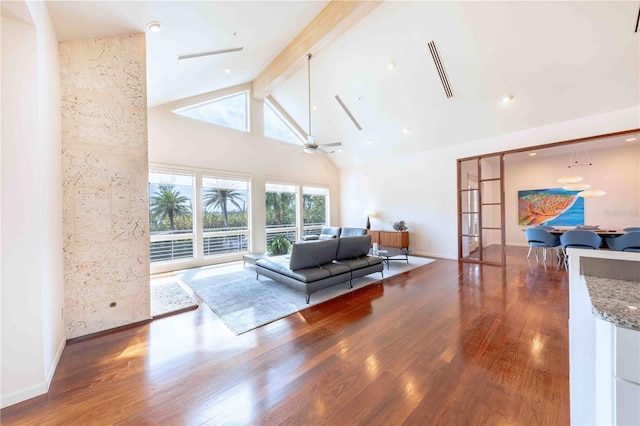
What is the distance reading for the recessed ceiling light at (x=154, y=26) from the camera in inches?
119

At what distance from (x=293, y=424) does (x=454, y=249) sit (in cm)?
633

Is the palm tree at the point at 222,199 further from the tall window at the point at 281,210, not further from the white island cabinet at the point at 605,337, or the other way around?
the white island cabinet at the point at 605,337

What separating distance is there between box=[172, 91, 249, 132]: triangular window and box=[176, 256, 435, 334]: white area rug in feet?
12.6

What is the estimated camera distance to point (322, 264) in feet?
13.5

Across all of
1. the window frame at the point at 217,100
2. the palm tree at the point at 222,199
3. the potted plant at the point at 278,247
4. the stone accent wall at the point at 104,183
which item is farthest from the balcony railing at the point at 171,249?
the window frame at the point at 217,100

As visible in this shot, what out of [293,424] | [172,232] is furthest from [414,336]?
[172,232]

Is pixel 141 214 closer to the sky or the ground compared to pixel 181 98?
closer to the ground

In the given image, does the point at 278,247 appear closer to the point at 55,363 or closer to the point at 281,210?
the point at 281,210

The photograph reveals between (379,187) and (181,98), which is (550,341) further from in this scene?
(181,98)

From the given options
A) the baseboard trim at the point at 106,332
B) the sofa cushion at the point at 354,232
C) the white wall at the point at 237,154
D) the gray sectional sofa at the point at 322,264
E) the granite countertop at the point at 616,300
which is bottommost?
the baseboard trim at the point at 106,332

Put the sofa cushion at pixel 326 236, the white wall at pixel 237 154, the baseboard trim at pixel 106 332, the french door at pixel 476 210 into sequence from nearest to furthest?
the baseboard trim at pixel 106 332 → the white wall at pixel 237 154 → the french door at pixel 476 210 → the sofa cushion at pixel 326 236

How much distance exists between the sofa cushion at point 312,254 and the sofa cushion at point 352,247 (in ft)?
0.45

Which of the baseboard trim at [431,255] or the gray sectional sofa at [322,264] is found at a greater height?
the gray sectional sofa at [322,264]

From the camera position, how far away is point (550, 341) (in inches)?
98.0
